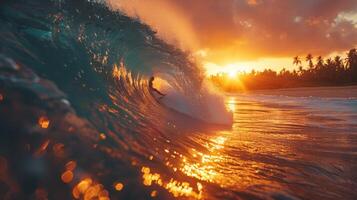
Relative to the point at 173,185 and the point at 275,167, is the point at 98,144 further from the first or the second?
the point at 275,167

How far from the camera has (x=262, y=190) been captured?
2.05m

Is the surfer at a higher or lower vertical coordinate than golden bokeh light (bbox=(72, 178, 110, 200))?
higher

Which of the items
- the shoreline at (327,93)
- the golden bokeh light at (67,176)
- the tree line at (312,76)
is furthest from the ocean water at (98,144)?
the tree line at (312,76)

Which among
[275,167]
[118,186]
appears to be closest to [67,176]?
[118,186]

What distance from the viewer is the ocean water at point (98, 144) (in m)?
1.66

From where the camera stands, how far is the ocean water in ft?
5.43

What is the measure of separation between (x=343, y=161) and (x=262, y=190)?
1585 millimetres

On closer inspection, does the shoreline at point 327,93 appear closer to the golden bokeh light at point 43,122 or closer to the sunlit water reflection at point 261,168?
the sunlit water reflection at point 261,168

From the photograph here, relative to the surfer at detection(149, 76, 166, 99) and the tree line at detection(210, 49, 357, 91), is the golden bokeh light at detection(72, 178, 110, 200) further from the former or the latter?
the tree line at detection(210, 49, 357, 91)

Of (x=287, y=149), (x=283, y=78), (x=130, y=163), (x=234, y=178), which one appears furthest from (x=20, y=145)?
(x=283, y=78)

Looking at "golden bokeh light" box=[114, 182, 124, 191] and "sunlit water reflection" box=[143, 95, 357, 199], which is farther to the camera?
"sunlit water reflection" box=[143, 95, 357, 199]

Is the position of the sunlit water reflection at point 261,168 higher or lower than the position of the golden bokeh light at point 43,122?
lower

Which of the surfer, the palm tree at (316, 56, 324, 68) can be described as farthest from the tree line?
the surfer

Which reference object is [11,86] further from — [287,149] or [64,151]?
[287,149]
